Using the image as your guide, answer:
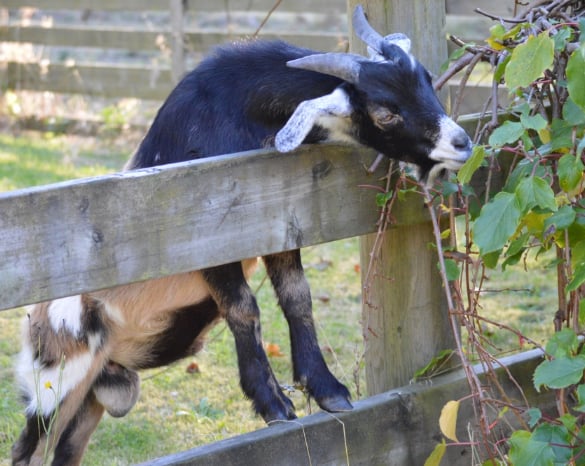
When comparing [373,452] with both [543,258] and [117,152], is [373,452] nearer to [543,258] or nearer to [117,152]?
[543,258]

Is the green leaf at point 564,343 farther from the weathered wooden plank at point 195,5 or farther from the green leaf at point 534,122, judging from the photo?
the weathered wooden plank at point 195,5

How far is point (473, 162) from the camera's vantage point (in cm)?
272

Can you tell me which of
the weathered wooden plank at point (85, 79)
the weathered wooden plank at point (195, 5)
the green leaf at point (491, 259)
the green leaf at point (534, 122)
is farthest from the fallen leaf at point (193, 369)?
the weathered wooden plank at point (85, 79)

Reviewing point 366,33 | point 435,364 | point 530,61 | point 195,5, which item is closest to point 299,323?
point 435,364

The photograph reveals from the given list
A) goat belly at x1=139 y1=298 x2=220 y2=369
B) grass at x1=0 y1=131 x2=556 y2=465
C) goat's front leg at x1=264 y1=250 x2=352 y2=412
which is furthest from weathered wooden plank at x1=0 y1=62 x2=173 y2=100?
goat's front leg at x1=264 y1=250 x2=352 y2=412

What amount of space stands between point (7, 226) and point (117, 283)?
1.16 ft

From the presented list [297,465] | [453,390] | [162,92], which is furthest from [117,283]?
[162,92]

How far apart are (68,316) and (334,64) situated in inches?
54.6

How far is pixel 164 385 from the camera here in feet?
16.8

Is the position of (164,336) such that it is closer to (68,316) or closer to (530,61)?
(68,316)

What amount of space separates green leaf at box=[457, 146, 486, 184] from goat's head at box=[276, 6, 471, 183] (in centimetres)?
50

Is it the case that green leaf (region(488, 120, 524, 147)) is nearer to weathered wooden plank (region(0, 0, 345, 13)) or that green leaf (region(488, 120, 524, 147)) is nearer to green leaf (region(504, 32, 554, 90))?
green leaf (region(504, 32, 554, 90))

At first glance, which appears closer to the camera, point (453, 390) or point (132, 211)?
point (132, 211)

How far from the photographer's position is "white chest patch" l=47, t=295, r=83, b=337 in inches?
145
